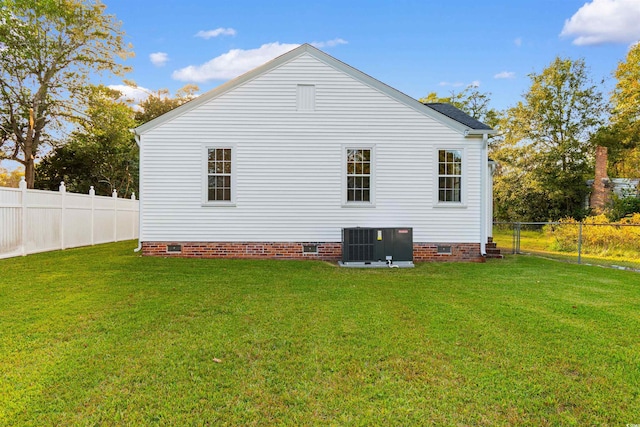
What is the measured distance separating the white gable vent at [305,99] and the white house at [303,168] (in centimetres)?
3

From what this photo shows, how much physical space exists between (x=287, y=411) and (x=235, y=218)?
325 inches

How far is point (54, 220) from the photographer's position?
38.3ft

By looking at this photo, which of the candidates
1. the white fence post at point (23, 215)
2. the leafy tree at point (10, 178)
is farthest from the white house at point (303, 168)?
the leafy tree at point (10, 178)

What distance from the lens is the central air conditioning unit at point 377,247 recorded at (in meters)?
9.75

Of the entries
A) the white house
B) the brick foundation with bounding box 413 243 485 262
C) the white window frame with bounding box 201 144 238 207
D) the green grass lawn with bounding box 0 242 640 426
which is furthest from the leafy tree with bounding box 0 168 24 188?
the brick foundation with bounding box 413 243 485 262

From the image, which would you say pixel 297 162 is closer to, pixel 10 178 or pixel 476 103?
pixel 476 103

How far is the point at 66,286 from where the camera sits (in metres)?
6.61

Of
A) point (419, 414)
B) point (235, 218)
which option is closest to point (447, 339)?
point (419, 414)

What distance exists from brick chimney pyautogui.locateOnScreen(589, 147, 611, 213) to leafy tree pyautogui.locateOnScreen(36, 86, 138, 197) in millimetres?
28780

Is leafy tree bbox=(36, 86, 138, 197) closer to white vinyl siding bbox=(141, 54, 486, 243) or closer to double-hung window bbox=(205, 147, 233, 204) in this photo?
white vinyl siding bbox=(141, 54, 486, 243)

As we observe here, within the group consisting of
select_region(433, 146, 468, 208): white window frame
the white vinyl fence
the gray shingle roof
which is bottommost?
the white vinyl fence

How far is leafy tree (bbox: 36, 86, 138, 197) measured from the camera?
2306 centimetres

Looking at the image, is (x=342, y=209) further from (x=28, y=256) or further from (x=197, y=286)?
(x=28, y=256)

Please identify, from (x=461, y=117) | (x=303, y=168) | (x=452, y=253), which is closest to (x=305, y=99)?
(x=303, y=168)
